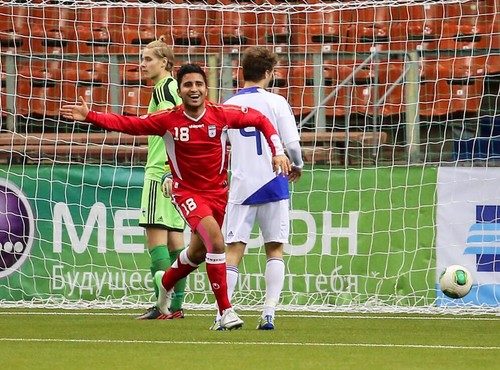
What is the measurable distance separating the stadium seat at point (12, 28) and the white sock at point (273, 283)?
5.18 m

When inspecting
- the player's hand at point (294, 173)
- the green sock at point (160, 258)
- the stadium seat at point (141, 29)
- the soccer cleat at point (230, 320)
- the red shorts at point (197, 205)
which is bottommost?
the soccer cleat at point (230, 320)

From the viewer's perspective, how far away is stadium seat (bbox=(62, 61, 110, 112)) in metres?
12.3

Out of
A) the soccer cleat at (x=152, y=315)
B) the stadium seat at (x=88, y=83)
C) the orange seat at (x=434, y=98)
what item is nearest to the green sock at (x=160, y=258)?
the soccer cleat at (x=152, y=315)

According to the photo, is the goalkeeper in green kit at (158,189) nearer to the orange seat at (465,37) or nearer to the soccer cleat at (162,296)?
the soccer cleat at (162,296)

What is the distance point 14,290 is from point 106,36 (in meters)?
3.01

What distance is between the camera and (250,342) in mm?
7270

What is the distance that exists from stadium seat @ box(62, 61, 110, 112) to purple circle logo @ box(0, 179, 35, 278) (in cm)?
169

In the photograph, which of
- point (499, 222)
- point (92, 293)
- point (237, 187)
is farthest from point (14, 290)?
point (499, 222)

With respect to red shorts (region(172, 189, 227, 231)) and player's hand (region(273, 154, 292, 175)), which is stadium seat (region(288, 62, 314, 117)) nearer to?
red shorts (region(172, 189, 227, 231))

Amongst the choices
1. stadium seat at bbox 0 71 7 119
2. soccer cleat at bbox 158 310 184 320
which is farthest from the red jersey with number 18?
stadium seat at bbox 0 71 7 119

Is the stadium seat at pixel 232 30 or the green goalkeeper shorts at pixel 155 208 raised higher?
the stadium seat at pixel 232 30

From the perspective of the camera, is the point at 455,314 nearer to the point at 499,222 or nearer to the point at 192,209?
the point at 499,222

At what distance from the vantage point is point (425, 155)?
11648mm

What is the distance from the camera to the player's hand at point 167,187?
27.5 feet
